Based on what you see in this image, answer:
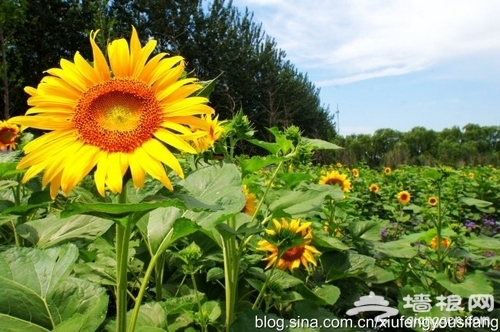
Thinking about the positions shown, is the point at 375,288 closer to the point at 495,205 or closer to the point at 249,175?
the point at 249,175

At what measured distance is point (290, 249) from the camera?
4.22ft

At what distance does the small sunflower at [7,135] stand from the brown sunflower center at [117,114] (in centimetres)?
128

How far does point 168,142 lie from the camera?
2.16ft

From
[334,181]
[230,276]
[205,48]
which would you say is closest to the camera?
[230,276]

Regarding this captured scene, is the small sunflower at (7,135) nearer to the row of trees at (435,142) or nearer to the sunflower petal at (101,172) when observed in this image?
the sunflower petal at (101,172)

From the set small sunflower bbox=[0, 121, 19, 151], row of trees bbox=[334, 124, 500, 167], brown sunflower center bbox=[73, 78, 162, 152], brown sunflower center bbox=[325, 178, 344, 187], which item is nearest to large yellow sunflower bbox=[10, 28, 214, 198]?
brown sunflower center bbox=[73, 78, 162, 152]

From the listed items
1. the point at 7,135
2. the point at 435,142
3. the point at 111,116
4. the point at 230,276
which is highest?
the point at 435,142

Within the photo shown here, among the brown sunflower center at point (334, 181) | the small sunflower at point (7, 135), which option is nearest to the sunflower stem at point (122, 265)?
the small sunflower at point (7, 135)

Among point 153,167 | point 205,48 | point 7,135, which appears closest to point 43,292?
point 153,167

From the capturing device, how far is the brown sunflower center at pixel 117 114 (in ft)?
2.21

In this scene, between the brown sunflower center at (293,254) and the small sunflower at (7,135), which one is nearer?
the brown sunflower center at (293,254)

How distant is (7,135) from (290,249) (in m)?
1.27

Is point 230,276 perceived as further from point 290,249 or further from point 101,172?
point 101,172

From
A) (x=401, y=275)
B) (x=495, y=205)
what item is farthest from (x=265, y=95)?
(x=401, y=275)
